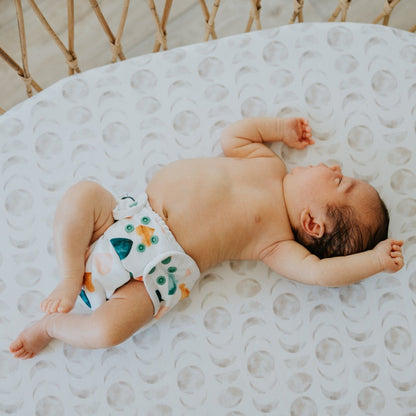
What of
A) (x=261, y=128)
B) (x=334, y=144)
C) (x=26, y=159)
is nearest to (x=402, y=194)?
(x=334, y=144)

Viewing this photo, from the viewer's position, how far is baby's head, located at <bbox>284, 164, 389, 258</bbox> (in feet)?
3.11

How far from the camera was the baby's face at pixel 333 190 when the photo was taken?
951 millimetres

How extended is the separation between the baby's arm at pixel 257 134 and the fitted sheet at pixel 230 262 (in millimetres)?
46

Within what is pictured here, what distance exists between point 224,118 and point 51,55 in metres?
0.85

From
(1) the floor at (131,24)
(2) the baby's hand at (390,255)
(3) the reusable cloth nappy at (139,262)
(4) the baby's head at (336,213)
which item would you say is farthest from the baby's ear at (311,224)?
(1) the floor at (131,24)

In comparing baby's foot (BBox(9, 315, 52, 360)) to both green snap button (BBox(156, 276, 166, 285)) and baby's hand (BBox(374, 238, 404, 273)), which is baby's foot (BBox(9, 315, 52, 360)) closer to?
green snap button (BBox(156, 276, 166, 285))

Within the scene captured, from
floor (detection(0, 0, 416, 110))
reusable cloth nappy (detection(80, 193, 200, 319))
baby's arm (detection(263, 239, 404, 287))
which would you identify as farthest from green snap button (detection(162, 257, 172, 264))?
floor (detection(0, 0, 416, 110))

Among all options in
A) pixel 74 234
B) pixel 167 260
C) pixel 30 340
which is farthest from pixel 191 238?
pixel 30 340

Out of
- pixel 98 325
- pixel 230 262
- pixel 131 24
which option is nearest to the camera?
pixel 98 325

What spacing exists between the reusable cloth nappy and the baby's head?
241 millimetres

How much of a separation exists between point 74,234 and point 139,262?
131mm

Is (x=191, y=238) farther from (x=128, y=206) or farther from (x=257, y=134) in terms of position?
(x=257, y=134)

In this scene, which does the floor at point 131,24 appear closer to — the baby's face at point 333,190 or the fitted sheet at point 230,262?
the fitted sheet at point 230,262

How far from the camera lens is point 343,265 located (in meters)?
0.94
